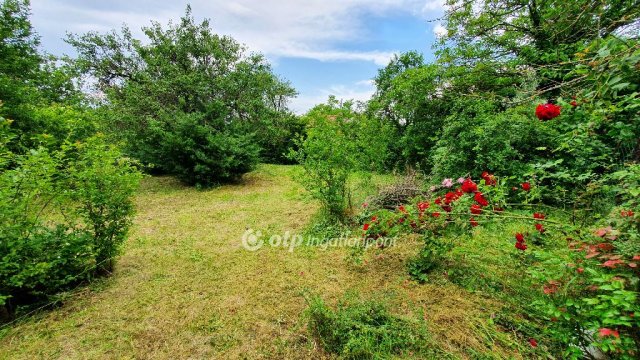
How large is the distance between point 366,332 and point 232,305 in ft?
4.38

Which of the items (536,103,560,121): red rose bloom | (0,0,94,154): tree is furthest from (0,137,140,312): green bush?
(0,0,94,154): tree

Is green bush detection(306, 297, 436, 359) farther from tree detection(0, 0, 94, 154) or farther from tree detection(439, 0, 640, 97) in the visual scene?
tree detection(0, 0, 94, 154)

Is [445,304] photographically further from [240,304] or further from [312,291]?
[240,304]

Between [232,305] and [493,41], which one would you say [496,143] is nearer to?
[493,41]

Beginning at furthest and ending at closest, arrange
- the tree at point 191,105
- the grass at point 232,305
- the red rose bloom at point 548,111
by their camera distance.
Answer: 1. the tree at point 191,105
2. the grass at point 232,305
3. the red rose bloom at point 548,111

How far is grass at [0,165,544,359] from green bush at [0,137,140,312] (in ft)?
0.94

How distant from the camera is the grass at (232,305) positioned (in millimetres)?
1912

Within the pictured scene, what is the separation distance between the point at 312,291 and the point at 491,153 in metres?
4.15

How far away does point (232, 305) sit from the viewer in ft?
8.05

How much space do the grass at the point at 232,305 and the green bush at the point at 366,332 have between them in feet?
0.31

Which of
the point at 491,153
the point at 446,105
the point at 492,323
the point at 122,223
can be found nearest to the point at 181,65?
the point at 122,223

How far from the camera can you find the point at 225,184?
322 inches

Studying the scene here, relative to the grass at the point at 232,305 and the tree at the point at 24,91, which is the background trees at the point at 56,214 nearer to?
the grass at the point at 232,305

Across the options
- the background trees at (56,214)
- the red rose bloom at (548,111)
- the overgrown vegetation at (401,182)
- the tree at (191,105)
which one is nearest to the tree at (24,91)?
the overgrown vegetation at (401,182)
